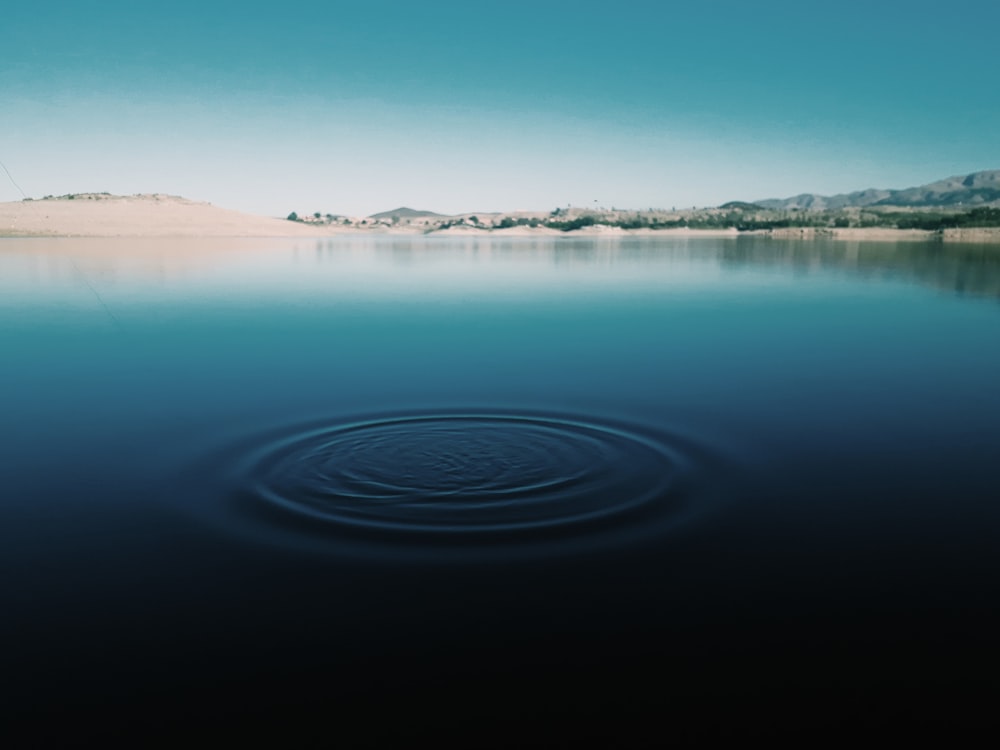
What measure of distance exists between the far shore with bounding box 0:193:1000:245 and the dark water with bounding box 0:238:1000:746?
401ft

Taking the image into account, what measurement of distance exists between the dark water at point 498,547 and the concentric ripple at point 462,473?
0.06 meters

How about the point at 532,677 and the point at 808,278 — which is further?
the point at 808,278

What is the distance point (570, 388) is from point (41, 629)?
1166cm

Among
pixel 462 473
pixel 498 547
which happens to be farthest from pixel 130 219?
pixel 498 547

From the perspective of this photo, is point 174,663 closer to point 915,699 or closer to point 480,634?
point 480,634

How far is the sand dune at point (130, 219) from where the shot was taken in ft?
448

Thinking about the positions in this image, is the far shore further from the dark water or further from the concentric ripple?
the concentric ripple

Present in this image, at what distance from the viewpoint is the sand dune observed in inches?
5379

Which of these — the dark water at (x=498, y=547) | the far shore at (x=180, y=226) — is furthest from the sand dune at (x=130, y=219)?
the dark water at (x=498, y=547)

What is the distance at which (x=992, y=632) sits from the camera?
707cm

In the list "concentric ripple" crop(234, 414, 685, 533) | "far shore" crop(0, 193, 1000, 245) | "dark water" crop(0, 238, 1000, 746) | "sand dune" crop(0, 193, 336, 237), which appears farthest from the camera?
"sand dune" crop(0, 193, 336, 237)

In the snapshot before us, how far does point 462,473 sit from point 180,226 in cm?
15849

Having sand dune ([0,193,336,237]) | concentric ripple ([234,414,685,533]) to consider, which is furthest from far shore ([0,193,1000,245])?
concentric ripple ([234,414,685,533])

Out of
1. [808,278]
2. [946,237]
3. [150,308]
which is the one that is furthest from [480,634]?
[946,237]
